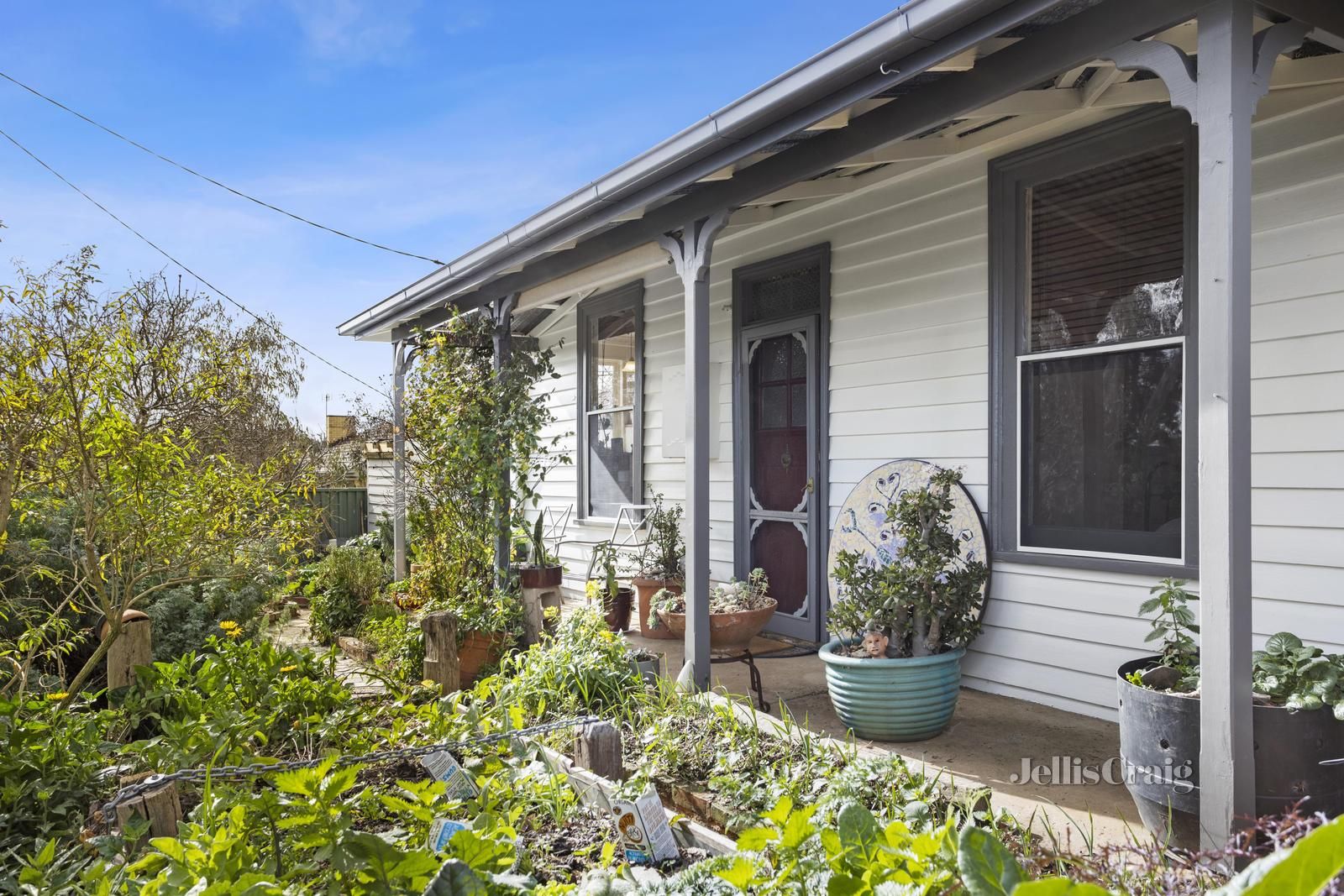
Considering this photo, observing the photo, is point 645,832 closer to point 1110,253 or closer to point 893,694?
point 893,694

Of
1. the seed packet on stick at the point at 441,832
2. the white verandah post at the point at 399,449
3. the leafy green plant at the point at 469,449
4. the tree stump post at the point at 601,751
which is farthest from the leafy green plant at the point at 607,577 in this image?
the seed packet on stick at the point at 441,832

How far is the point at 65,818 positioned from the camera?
2584 millimetres

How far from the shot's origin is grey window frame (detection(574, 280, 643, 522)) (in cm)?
671

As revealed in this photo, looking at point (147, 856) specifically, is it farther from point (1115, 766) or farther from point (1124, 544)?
point (1124, 544)

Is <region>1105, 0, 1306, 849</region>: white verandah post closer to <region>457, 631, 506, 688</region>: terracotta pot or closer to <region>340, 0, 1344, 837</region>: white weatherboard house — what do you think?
<region>340, 0, 1344, 837</region>: white weatherboard house

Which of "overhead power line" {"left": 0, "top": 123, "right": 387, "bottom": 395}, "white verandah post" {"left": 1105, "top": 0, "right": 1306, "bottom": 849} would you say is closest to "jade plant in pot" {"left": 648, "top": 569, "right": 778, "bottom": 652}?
"white verandah post" {"left": 1105, "top": 0, "right": 1306, "bottom": 849}

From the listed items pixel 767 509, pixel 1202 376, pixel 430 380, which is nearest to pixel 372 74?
pixel 430 380

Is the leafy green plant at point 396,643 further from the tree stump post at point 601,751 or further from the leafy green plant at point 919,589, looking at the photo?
the leafy green plant at point 919,589

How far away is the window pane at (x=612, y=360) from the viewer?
23.0ft

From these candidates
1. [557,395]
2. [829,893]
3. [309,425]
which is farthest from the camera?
[309,425]

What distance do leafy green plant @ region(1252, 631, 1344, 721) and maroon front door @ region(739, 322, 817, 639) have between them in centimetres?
280

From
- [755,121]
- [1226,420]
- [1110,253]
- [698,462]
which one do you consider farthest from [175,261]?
[1226,420]

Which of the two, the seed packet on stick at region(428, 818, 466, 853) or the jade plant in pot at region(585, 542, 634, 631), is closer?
the seed packet on stick at region(428, 818, 466, 853)

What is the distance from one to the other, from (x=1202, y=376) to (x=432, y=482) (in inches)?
187
